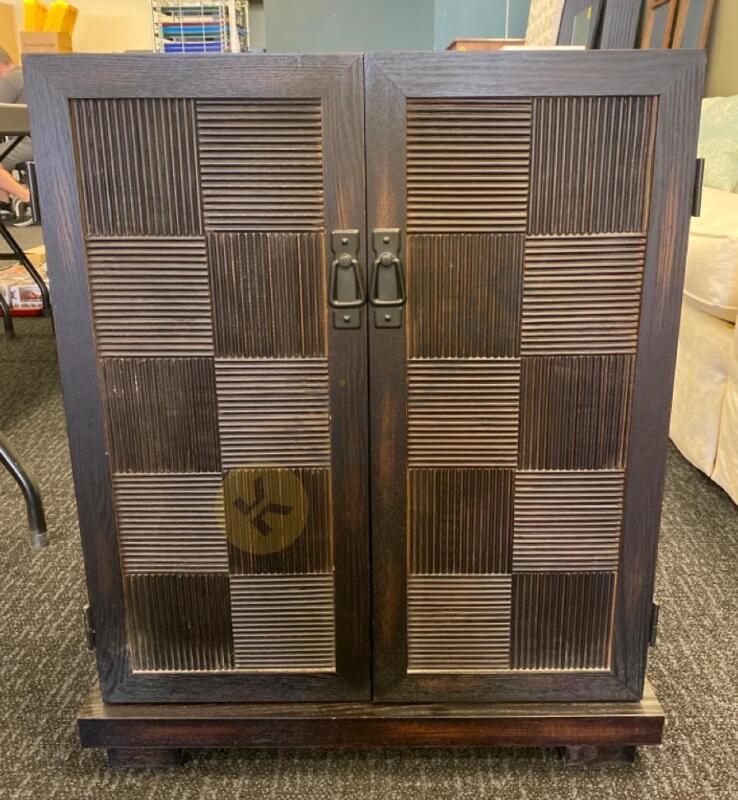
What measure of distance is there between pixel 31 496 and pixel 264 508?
288mm

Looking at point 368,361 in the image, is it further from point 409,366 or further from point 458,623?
point 458,623

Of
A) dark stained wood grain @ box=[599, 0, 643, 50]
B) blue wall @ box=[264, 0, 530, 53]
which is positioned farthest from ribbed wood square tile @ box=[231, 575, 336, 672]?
blue wall @ box=[264, 0, 530, 53]

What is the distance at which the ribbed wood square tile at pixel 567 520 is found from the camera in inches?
41.3

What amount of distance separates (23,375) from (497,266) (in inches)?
94.7

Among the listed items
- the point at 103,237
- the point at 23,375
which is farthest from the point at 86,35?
the point at 103,237

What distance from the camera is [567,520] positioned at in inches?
41.8

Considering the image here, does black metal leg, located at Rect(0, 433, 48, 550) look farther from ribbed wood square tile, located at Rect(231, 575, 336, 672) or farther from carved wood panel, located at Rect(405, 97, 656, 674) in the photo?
carved wood panel, located at Rect(405, 97, 656, 674)

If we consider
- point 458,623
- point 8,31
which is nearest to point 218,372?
point 458,623

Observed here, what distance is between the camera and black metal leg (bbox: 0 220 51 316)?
3.22 metres

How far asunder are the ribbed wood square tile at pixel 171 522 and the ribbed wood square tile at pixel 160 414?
0.02m

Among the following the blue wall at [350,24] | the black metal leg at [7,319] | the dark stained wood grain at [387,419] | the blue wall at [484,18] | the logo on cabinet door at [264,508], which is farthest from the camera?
the blue wall at [350,24]

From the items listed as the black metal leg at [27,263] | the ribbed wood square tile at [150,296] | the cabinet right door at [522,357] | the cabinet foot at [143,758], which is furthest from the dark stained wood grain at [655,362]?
the black metal leg at [27,263]

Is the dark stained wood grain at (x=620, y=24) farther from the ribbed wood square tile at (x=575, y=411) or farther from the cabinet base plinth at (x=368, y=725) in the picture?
the cabinet base plinth at (x=368, y=725)

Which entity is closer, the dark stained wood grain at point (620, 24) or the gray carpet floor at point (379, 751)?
the gray carpet floor at point (379, 751)
